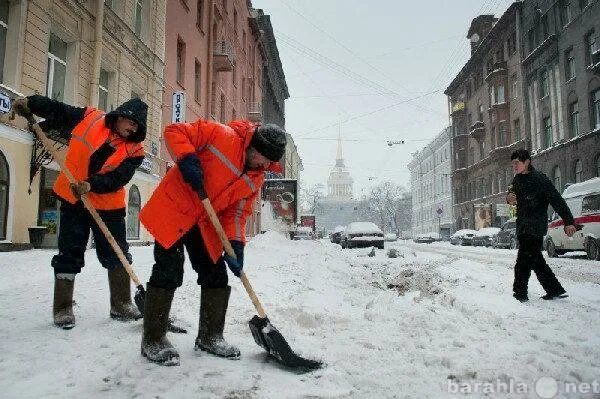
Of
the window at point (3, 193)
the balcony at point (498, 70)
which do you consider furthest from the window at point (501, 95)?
the window at point (3, 193)

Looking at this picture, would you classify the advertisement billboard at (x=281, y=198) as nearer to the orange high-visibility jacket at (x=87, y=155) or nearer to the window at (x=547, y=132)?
the window at (x=547, y=132)

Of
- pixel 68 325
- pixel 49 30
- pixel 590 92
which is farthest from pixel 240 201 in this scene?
pixel 590 92

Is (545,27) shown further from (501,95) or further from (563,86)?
(501,95)

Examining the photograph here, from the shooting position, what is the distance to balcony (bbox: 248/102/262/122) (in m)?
29.7

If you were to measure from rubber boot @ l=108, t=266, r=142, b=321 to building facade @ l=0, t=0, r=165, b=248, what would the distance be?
262 inches

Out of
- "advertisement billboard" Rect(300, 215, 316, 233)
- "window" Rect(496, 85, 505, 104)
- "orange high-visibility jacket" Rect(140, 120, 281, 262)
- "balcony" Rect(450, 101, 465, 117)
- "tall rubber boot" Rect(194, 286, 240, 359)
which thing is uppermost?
"balcony" Rect(450, 101, 465, 117)

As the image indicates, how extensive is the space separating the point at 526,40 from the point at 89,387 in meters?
35.1

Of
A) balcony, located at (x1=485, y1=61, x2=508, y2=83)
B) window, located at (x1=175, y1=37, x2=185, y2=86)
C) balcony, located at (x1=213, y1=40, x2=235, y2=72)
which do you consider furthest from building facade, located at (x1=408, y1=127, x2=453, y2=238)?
window, located at (x1=175, y1=37, x2=185, y2=86)

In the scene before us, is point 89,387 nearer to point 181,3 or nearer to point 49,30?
point 49,30

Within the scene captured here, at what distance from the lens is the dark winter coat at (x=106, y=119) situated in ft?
9.96

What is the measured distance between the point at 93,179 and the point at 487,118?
40181 millimetres

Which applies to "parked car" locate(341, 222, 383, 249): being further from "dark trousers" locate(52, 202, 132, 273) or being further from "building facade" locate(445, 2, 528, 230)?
"building facade" locate(445, 2, 528, 230)

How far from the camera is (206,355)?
2553 mm

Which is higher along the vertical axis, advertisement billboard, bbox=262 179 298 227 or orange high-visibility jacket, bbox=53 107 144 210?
advertisement billboard, bbox=262 179 298 227
